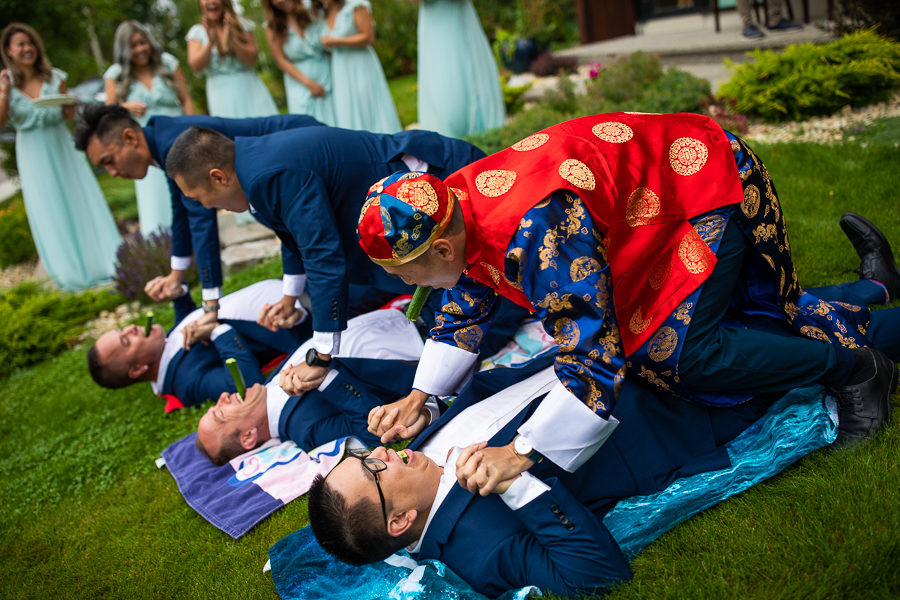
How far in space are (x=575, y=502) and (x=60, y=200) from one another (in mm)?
7893

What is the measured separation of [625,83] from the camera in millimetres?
7148

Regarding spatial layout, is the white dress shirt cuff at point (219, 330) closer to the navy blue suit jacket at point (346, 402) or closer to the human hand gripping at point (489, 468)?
the navy blue suit jacket at point (346, 402)

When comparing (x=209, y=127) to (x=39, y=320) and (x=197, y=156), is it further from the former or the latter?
(x=39, y=320)

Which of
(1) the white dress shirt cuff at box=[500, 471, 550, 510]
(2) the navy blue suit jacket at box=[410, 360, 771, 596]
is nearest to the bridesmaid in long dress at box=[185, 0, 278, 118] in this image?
(2) the navy blue suit jacket at box=[410, 360, 771, 596]

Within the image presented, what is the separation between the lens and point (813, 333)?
255 centimetres

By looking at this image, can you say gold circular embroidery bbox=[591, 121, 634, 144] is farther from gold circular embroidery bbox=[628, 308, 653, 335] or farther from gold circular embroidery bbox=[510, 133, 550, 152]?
gold circular embroidery bbox=[628, 308, 653, 335]

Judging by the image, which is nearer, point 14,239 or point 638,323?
point 638,323

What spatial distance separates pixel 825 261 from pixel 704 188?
2.03 metres

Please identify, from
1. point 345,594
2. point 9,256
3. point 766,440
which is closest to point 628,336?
point 766,440

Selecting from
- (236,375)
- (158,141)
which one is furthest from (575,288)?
(158,141)

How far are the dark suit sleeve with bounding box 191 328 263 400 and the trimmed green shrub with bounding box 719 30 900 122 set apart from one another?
5051mm

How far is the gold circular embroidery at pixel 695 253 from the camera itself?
2.23m

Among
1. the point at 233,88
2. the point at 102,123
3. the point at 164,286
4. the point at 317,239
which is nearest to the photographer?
the point at 317,239

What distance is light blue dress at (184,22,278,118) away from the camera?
762cm
